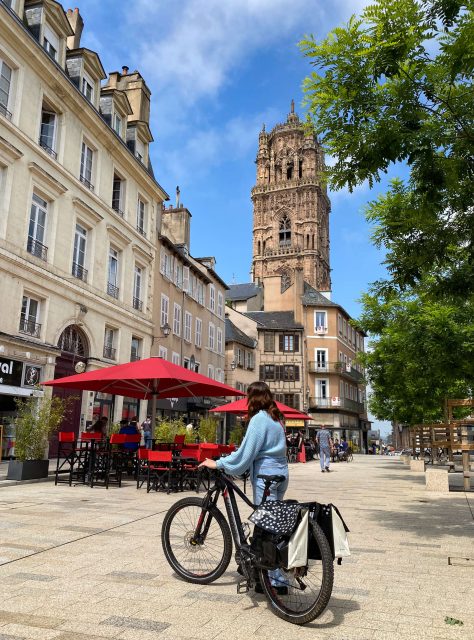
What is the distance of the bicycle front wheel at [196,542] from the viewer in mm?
4129

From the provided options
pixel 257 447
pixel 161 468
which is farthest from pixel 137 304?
pixel 257 447

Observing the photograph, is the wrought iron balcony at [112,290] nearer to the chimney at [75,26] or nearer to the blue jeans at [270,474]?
the chimney at [75,26]

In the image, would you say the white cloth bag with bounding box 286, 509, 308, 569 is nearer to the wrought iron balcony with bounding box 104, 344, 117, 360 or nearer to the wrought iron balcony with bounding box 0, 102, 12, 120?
the wrought iron balcony with bounding box 0, 102, 12, 120

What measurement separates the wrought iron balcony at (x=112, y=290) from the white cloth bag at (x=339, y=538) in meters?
18.5

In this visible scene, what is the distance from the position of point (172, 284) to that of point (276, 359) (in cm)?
2242

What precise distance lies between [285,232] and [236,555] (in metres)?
90.1

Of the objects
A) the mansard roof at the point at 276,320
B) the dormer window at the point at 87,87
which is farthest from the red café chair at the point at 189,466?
the mansard roof at the point at 276,320

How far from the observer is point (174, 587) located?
4.10 m

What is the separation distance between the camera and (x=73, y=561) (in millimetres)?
4797

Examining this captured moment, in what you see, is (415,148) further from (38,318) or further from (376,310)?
(38,318)

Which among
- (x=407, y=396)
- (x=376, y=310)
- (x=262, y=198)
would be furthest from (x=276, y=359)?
(x=262, y=198)

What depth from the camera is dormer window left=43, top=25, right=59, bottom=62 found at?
17470 millimetres

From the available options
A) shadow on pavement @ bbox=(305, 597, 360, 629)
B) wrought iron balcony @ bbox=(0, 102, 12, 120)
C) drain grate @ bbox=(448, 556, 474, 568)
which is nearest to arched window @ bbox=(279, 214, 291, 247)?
wrought iron balcony @ bbox=(0, 102, 12, 120)

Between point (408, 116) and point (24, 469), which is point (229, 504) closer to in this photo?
point (408, 116)
